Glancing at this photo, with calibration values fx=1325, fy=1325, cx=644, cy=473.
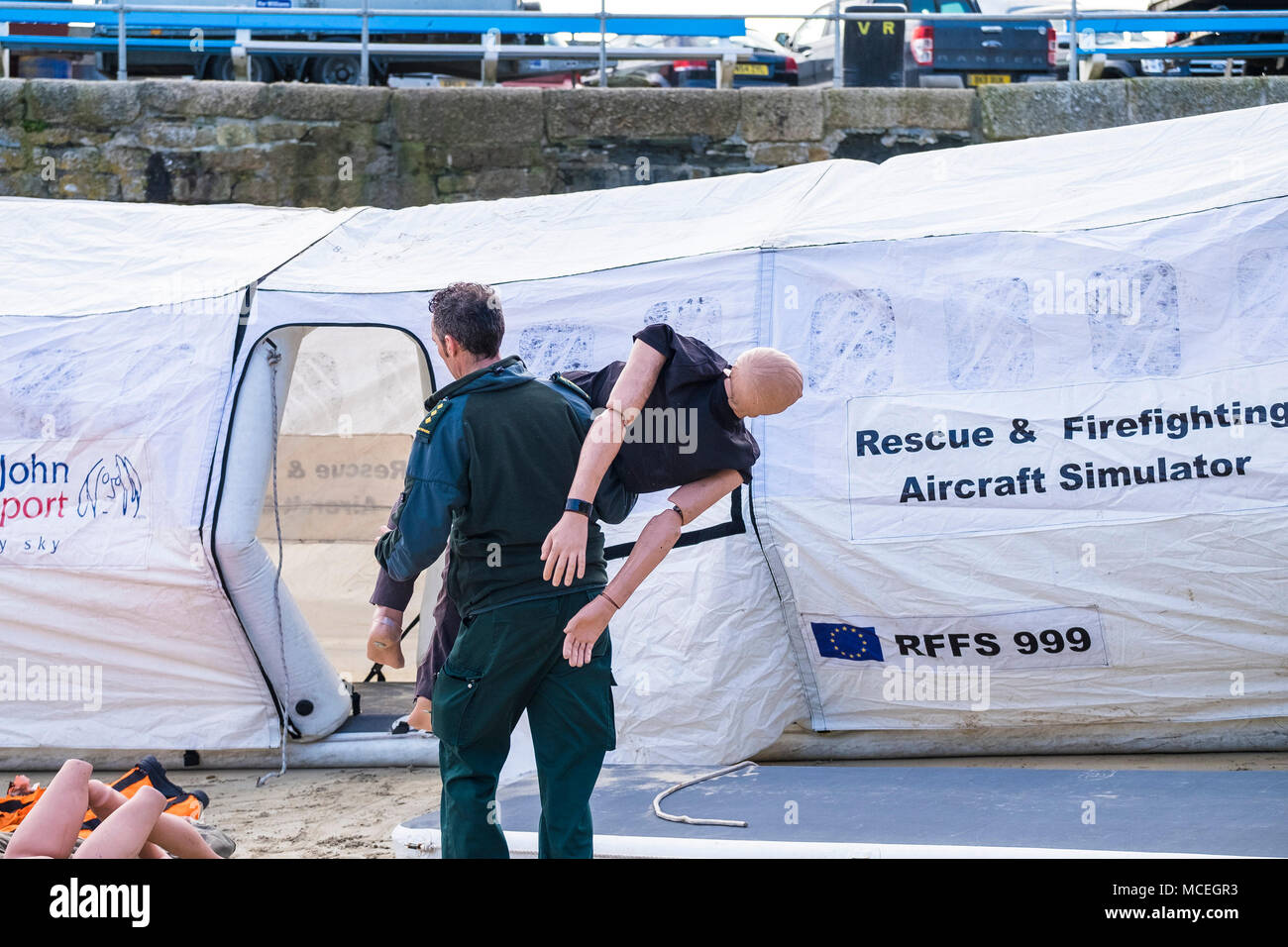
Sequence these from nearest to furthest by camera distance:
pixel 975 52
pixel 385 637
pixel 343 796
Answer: pixel 385 637
pixel 343 796
pixel 975 52

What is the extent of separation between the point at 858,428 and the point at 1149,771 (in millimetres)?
1602

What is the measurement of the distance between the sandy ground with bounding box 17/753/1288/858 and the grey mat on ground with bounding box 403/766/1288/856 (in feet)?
0.86

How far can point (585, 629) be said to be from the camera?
2961mm

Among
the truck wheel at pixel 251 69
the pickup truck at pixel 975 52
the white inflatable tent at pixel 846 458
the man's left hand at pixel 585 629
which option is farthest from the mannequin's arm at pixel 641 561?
the truck wheel at pixel 251 69

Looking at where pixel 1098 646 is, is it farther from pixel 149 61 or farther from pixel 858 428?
pixel 149 61

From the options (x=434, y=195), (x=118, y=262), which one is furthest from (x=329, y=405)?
(x=118, y=262)

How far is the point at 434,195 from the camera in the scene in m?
8.72

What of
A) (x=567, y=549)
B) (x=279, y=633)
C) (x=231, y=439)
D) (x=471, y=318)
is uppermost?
(x=471, y=318)

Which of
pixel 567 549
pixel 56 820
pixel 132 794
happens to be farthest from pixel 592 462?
pixel 132 794

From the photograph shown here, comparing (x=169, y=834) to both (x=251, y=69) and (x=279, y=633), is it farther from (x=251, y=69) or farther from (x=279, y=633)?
(x=251, y=69)

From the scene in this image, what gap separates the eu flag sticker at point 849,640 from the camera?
5.03 meters

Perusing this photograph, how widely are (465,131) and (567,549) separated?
6.33m

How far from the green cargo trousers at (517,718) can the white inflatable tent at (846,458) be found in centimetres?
206

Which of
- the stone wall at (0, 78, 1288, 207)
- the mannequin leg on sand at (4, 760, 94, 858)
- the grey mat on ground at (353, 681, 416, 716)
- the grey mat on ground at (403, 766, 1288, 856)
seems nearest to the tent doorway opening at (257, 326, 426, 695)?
the stone wall at (0, 78, 1288, 207)
